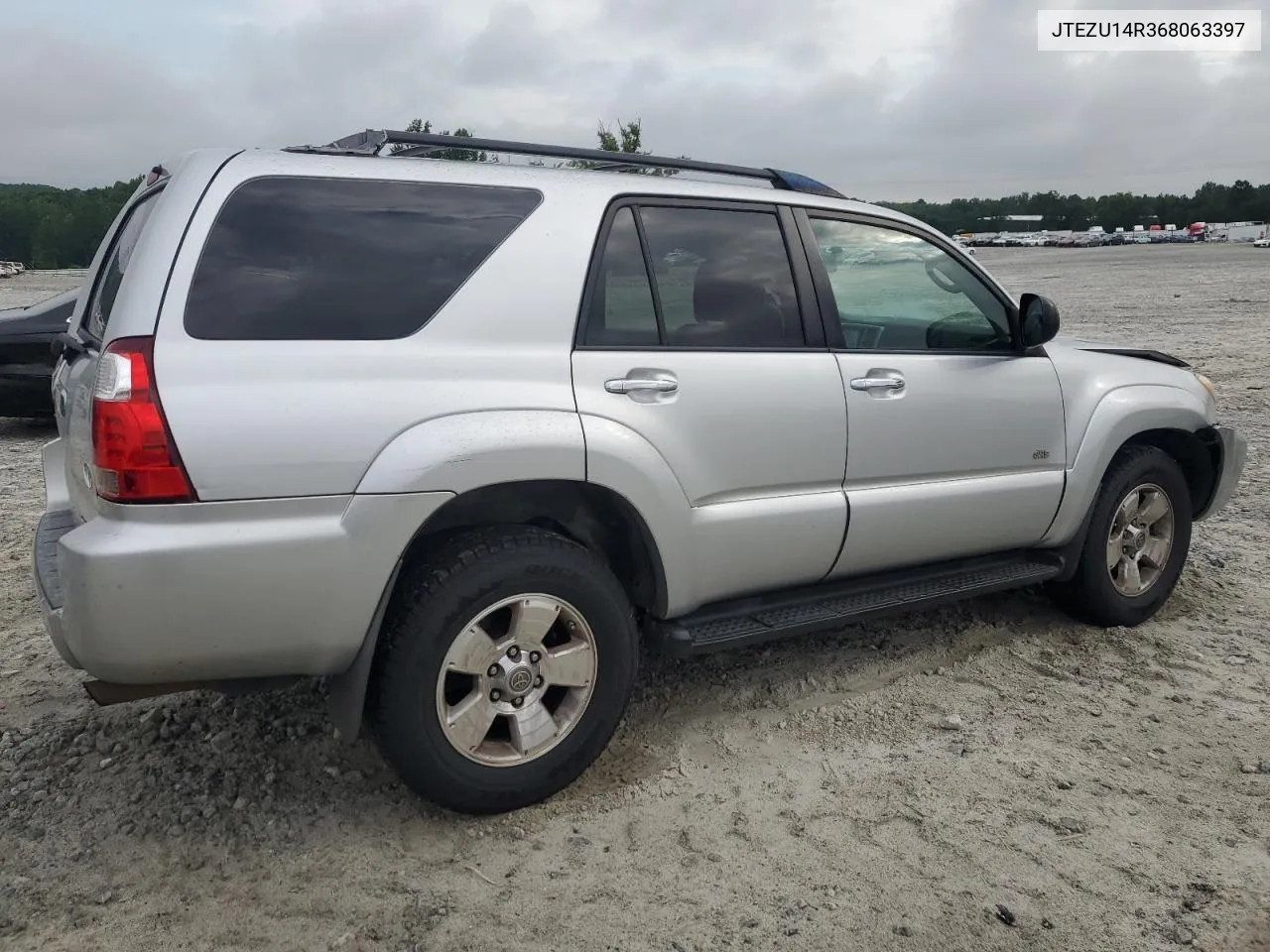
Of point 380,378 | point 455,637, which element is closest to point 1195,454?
point 455,637

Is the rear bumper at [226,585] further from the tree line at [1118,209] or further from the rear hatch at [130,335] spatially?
the tree line at [1118,209]

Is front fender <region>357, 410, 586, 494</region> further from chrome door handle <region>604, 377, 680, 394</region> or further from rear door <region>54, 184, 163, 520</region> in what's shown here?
rear door <region>54, 184, 163, 520</region>

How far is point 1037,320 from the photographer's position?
394cm

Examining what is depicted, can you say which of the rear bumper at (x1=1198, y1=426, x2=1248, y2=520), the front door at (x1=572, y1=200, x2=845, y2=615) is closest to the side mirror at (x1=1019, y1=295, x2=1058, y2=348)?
the front door at (x1=572, y1=200, x2=845, y2=615)

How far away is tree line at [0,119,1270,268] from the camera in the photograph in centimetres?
8112

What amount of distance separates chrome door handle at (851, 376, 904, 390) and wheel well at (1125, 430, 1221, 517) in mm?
1548

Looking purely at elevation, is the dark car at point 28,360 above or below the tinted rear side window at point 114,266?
below

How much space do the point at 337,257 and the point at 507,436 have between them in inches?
26.2

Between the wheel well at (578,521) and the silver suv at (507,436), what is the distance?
0.01m

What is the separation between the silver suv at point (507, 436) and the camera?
8.23ft

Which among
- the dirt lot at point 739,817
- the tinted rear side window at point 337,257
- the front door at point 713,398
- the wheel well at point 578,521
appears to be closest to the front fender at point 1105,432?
the dirt lot at point 739,817

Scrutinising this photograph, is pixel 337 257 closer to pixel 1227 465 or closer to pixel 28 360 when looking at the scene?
pixel 1227 465

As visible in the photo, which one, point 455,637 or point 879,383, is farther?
point 879,383

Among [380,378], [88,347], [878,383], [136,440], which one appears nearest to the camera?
[136,440]
